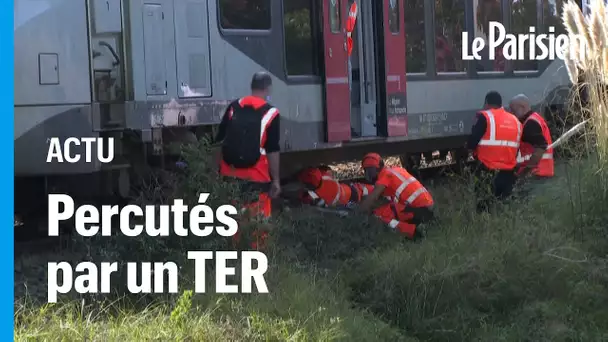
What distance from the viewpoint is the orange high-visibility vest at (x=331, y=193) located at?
33.6ft

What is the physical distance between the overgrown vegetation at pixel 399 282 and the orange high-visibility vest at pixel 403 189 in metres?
0.49

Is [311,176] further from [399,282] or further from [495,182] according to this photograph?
[399,282]

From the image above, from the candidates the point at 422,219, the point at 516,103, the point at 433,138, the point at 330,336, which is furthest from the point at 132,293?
the point at 433,138

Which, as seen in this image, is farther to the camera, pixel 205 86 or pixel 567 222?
pixel 205 86

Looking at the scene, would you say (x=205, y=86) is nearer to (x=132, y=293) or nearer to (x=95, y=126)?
(x=95, y=126)

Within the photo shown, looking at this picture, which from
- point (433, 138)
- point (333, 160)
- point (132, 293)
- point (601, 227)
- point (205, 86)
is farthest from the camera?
point (433, 138)

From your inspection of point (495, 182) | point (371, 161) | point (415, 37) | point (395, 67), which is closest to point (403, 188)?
point (371, 161)

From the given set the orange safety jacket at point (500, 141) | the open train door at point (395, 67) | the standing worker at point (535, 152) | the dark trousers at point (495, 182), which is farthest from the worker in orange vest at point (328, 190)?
the standing worker at point (535, 152)

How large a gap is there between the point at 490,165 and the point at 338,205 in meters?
1.57

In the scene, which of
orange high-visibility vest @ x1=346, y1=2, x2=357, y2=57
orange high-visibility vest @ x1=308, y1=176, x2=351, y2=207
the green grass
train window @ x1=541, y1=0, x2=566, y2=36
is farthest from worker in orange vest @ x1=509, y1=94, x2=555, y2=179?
train window @ x1=541, y1=0, x2=566, y2=36

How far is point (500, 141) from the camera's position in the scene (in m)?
9.80

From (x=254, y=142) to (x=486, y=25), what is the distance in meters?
6.87

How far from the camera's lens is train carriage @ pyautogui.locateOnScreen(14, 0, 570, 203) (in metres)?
8.40

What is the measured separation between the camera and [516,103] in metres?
10.5
